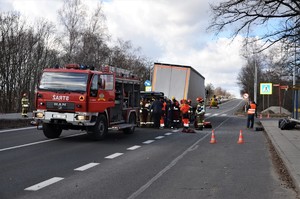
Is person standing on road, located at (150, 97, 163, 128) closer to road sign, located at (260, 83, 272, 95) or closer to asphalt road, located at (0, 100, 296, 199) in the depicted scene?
asphalt road, located at (0, 100, 296, 199)

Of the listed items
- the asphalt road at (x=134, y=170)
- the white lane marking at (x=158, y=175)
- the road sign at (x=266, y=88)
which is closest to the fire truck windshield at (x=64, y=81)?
the asphalt road at (x=134, y=170)

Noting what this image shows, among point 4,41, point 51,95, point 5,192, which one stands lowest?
point 5,192


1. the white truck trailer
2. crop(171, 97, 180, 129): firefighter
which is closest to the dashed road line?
crop(171, 97, 180, 129): firefighter

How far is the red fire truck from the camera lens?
1323 cm

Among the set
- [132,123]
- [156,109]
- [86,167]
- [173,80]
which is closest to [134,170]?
[86,167]

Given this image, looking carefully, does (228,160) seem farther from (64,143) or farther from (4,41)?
(4,41)

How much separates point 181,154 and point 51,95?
5.10m

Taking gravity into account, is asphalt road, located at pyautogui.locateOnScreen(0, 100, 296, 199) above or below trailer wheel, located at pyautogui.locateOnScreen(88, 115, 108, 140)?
below

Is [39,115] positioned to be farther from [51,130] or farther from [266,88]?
[266,88]

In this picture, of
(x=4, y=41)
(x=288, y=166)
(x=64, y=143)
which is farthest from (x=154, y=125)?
(x=4, y=41)

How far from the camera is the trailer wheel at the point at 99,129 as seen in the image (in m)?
13.8

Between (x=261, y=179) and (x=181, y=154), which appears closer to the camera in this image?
(x=261, y=179)

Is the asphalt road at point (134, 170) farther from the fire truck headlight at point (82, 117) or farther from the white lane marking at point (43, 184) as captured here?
the fire truck headlight at point (82, 117)

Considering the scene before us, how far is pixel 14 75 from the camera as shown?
1793 inches
